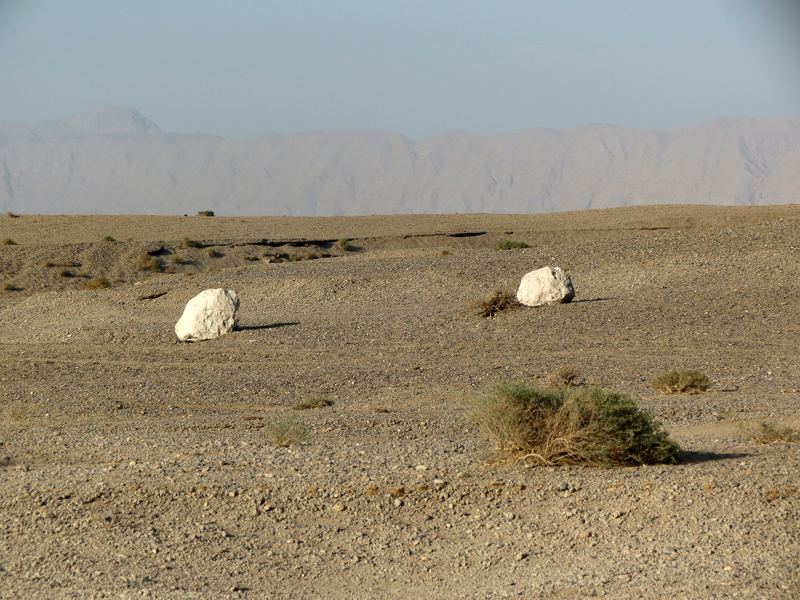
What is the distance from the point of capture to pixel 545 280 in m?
19.7

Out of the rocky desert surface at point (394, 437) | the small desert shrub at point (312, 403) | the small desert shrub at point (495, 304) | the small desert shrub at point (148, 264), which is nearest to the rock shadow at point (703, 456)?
the rocky desert surface at point (394, 437)

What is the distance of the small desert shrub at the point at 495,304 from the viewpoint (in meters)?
19.3

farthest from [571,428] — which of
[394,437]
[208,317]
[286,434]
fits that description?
[208,317]

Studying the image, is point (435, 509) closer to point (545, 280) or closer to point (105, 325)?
point (545, 280)

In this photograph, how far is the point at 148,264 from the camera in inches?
1515

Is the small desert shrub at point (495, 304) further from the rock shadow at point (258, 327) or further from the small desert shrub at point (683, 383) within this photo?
the small desert shrub at point (683, 383)

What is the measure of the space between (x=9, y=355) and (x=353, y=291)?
9473 millimetres

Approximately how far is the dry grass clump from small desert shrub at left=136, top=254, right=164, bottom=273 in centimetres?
3303

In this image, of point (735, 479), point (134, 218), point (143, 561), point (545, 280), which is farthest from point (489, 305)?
point (134, 218)

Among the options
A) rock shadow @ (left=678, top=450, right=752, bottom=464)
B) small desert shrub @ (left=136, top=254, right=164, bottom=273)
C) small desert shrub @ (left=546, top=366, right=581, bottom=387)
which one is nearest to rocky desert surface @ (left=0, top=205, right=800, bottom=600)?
rock shadow @ (left=678, top=450, right=752, bottom=464)

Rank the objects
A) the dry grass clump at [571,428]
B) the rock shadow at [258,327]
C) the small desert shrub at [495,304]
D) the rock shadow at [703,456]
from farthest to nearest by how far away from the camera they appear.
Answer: the rock shadow at [258,327] < the small desert shrub at [495,304] < the rock shadow at [703,456] < the dry grass clump at [571,428]

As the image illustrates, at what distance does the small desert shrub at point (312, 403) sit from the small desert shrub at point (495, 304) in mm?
7734

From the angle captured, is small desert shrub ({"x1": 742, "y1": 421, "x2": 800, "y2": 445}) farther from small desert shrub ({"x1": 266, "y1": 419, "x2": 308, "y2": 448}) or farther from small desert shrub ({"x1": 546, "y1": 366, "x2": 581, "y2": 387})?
small desert shrub ({"x1": 266, "y1": 419, "x2": 308, "y2": 448})

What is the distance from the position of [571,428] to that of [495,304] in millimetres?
12185
